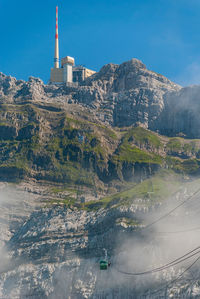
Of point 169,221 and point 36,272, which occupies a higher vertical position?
point 169,221

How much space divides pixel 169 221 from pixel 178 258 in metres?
18.6

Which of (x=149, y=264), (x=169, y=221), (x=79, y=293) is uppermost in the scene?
(x=169, y=221)

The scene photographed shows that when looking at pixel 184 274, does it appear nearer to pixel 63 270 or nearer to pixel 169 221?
pixel 169 221

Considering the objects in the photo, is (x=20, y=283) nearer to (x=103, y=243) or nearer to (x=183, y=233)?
(x=103, y=243)

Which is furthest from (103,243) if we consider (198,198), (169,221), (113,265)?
(198,198)

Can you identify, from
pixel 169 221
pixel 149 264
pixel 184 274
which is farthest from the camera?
pixel 169 221

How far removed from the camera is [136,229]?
195500 millimetres

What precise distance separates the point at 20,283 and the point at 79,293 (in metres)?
26.0

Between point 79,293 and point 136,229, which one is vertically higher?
point 136,229

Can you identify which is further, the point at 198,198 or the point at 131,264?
the point at 198,198

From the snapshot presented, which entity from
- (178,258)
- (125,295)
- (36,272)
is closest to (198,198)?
(178,258)

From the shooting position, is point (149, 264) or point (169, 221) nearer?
point (149, 264)

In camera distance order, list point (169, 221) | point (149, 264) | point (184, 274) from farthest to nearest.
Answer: point (169, 221), point (149, 264), point (184, 274)

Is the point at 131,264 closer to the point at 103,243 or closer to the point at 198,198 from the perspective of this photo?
the point at 103,243
